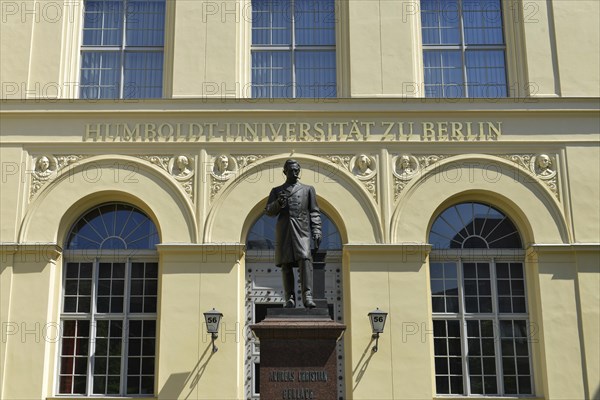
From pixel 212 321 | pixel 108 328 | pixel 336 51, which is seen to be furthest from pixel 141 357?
pixel 336 51

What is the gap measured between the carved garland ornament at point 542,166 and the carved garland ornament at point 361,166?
2.67m

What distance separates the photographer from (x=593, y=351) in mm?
16234

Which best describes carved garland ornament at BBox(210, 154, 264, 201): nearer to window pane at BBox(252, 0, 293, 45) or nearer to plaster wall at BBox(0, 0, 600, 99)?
plaster wall at BBox(0, 0, 600, 99)

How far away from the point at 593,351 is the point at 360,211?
5.10 metres

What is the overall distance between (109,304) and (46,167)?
3.00 meters

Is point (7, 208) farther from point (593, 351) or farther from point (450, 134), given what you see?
point (593, 351)

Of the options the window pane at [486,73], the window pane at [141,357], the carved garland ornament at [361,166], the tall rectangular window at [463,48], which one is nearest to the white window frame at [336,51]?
the carved garland ornament at [361,166]

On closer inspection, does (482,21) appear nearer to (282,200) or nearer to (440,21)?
(440,21)

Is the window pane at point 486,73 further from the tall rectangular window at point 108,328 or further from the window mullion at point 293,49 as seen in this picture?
the tall rectangular window at point 108,328

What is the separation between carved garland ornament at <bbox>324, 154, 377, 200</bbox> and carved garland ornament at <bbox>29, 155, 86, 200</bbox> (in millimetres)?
5139

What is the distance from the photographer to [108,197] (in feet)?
57.0

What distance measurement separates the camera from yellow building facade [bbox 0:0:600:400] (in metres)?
16.4

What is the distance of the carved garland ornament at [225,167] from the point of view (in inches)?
673

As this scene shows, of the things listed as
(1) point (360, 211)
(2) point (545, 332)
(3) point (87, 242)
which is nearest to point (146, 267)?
(3) point (87, 242)
